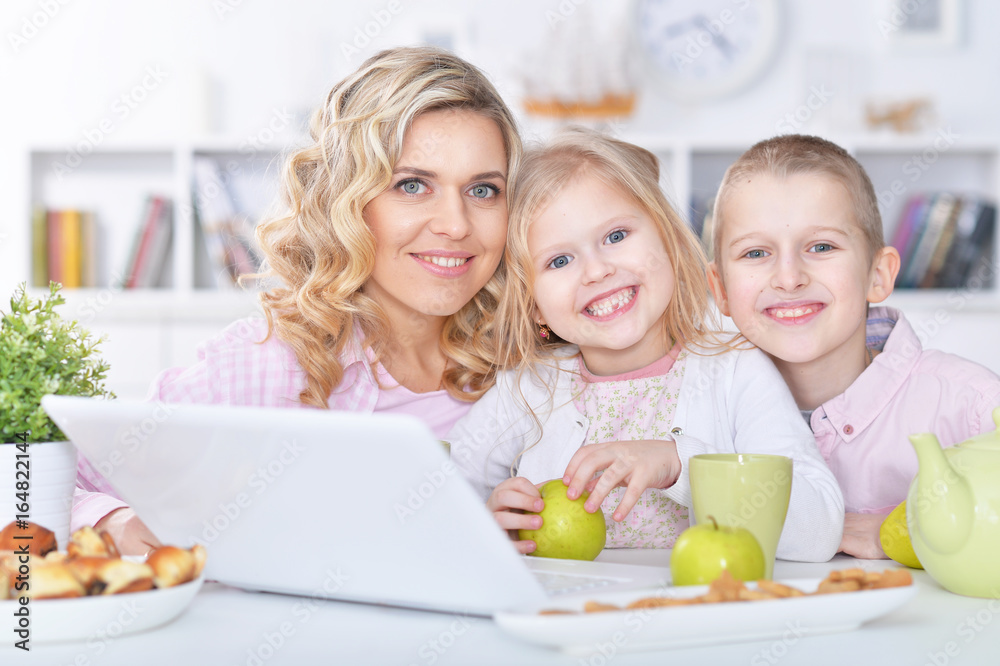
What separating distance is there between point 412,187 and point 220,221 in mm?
1833

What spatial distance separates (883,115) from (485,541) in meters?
2.94

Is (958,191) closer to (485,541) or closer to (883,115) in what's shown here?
(883,115)

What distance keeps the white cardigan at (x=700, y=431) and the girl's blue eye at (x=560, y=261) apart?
0.53 feet

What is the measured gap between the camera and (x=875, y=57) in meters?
3.15

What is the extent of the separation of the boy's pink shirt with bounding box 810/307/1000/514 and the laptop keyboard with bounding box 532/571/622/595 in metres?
0.58

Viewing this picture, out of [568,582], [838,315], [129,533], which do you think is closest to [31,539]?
[129,533]

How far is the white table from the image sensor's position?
59cm

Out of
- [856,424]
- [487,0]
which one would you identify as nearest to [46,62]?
[487,0]

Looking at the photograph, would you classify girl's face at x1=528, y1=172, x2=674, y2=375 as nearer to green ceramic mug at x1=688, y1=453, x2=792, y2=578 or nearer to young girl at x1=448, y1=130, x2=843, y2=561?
young girl at x1=448, y1=130, x2=843, y2=561

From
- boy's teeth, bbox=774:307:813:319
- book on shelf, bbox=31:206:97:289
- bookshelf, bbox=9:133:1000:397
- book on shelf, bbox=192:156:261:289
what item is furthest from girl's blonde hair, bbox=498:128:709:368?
book on shelf, bbox=31:206:97:289

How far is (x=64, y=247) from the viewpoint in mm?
3137

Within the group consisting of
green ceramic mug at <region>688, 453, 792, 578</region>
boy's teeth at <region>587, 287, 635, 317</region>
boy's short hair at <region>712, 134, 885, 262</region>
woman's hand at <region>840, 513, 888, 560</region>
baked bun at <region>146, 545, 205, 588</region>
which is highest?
boy's short hair at <region>712, 134, 885, 262</region>

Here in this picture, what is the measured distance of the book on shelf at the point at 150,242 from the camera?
309cm

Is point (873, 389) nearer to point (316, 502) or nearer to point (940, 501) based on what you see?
point (940, 501)
